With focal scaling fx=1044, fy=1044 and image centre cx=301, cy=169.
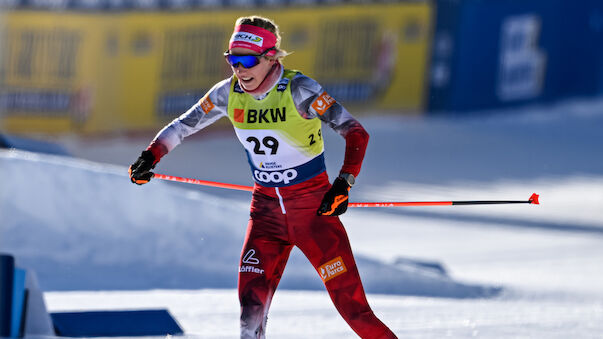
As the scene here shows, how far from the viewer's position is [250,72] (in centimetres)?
481

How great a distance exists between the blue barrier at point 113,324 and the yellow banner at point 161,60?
8665 mm

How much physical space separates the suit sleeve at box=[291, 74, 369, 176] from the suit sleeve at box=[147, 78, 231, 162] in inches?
15.7

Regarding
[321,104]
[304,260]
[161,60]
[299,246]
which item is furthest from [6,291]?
[161,60]

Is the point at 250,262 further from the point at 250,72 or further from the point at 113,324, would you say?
the point at 113,324

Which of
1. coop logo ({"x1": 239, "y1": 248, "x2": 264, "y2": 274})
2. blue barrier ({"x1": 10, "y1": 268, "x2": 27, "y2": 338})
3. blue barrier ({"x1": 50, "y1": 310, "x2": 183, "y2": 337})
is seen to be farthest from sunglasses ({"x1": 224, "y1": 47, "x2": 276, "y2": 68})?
blue barrier ({"x1": 50, "y1": 310, "x2": 183, "y2": 337})

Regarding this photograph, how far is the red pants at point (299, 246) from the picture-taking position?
4.79m

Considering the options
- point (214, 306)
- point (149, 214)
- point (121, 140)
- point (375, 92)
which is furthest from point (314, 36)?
point (214, 306)

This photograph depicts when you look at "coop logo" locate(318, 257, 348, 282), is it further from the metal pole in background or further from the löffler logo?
the metal pole in background

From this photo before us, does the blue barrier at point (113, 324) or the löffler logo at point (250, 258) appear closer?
the löffler logo at point (250, 258)

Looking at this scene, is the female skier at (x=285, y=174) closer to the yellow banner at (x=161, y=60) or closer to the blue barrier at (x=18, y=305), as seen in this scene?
the blue barrier at (x=18, y=305)

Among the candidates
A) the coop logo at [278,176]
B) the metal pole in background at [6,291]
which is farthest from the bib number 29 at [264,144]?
the metal pole in background at [6,291]

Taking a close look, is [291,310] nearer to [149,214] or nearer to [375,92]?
[149,214]

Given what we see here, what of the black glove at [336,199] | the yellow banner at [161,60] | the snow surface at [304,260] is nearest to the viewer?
the black glove at [336,199]

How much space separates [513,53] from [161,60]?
716 cm
